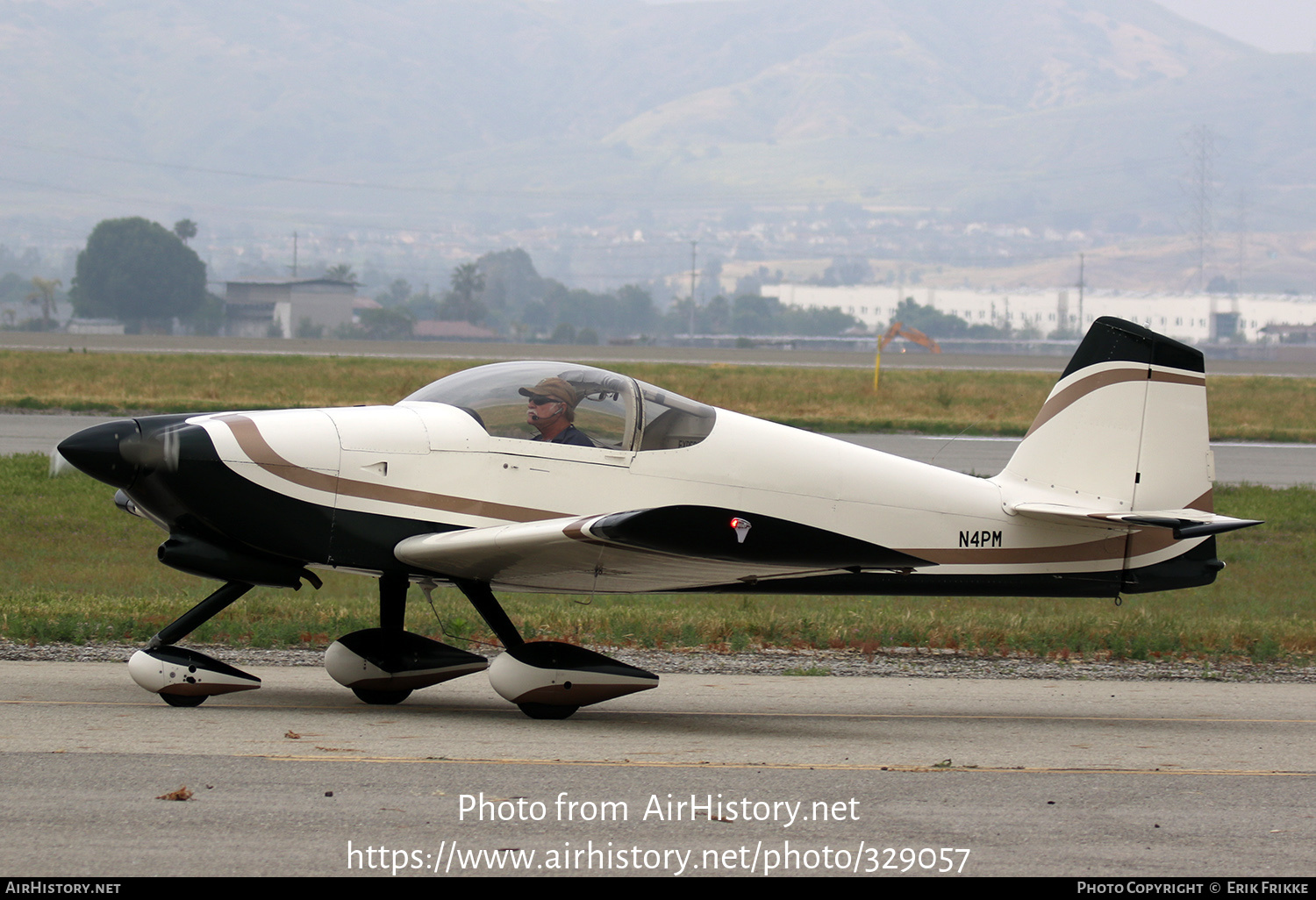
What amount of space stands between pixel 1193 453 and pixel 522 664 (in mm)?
4764

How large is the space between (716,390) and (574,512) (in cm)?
2979

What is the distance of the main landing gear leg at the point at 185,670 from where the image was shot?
7.13 meters

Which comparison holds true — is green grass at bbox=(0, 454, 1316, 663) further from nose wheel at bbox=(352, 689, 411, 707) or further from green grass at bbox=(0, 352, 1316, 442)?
green grass at bbox=(0, 352, 1316, 442)

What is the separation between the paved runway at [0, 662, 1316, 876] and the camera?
15.9 feet

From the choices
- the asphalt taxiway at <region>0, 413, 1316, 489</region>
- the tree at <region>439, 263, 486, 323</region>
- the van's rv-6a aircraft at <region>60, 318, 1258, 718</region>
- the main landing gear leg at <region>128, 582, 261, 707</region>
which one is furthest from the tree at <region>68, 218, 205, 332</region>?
the van's rv-6a aircraft at <region>60, 318, 1258, 718</region>

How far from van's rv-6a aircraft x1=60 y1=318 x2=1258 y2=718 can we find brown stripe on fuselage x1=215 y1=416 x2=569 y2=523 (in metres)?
0.01

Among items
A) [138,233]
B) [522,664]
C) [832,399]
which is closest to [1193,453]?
[522,664]

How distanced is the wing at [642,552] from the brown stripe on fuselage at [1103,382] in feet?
6.30

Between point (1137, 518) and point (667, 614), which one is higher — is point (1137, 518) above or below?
above

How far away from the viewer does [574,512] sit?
7.46 metres

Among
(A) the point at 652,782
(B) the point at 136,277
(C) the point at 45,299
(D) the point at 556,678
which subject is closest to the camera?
(A) the point at 652,782

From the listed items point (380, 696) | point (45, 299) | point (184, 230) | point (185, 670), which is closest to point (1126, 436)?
point (380, 696)

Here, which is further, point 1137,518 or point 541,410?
point 1137,518

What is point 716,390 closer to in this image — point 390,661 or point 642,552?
point 390,661
